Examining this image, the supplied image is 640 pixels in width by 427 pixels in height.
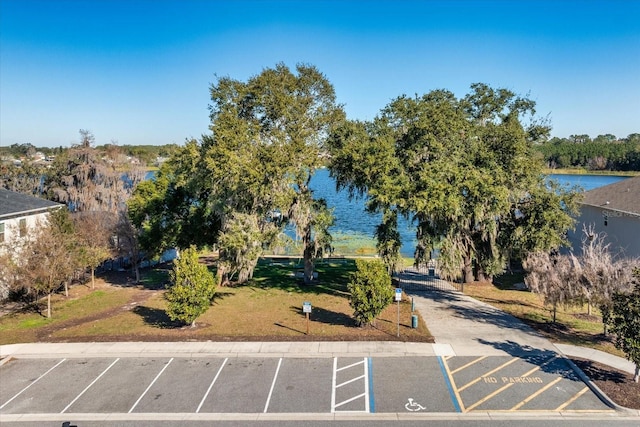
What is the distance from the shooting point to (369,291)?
21.4m

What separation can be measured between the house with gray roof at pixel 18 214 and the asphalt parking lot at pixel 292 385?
13222mm

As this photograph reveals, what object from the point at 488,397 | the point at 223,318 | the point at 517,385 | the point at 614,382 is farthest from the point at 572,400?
the point at 223,318

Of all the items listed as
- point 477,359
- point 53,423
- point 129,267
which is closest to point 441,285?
point 477,359

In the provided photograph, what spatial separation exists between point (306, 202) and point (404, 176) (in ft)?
22.0

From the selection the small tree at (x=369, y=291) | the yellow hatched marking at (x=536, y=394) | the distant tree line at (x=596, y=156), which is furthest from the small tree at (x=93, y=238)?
the distant tree line at (x=596, y=156)

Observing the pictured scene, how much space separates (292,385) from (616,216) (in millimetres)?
26267

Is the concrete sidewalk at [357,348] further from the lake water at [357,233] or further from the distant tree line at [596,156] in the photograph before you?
the distant tree line at [596,156]

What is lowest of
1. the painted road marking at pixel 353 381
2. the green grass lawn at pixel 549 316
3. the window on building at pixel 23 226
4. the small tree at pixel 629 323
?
the painted road marking at pixel 353 381

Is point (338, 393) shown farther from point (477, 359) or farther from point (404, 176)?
point (404, 176)

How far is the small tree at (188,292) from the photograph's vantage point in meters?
21.7

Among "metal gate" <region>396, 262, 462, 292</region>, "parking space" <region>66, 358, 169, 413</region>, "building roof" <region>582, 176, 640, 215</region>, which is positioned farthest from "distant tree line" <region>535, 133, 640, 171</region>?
"parking space" <region>66, 358, 169, 413</region>

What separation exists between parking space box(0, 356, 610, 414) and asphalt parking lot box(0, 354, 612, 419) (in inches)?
1.4

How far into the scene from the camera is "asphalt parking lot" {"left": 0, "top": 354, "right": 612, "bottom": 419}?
15000 millimetres

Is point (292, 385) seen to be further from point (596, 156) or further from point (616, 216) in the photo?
point (596, 156)
